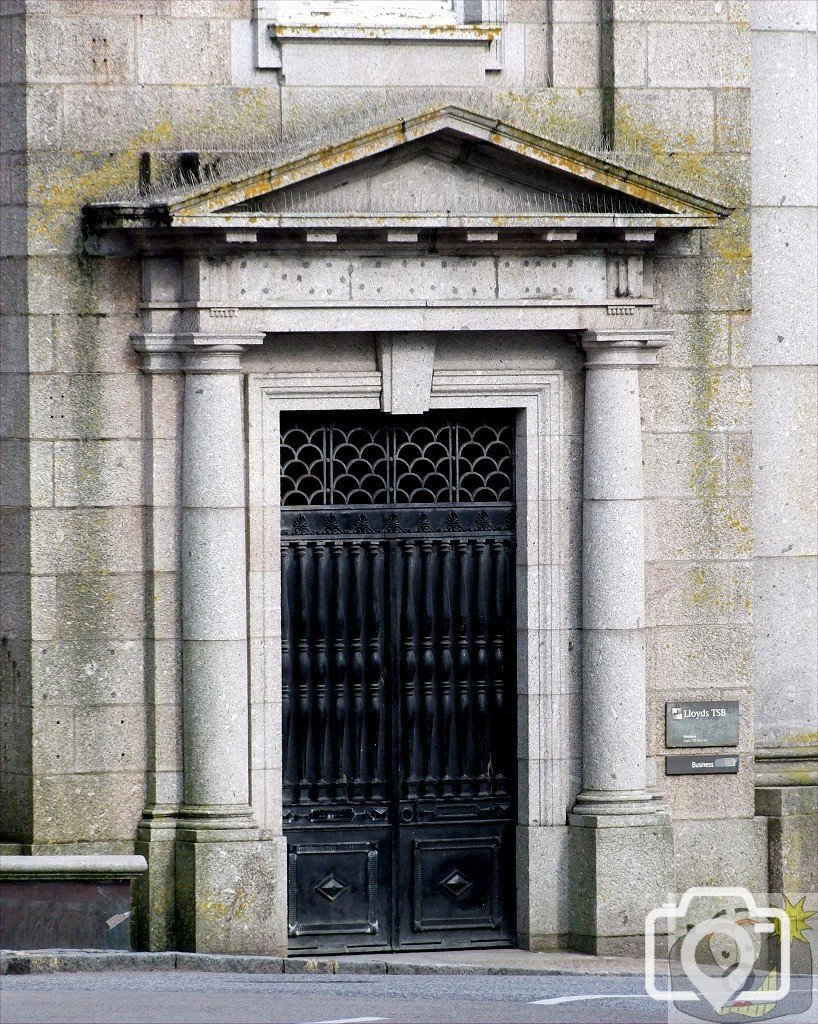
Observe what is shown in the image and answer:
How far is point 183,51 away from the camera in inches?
568

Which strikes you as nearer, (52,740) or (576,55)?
(52,740)

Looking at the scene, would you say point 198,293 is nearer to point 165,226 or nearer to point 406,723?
point 165,226

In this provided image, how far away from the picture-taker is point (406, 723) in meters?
15.0

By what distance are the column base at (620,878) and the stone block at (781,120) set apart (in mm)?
4405

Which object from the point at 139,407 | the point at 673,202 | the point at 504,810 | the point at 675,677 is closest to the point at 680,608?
the point at 675,677

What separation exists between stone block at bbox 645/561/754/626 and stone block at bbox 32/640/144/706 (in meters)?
3.48

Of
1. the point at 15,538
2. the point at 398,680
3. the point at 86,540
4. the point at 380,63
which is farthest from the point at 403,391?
the point at 15,538

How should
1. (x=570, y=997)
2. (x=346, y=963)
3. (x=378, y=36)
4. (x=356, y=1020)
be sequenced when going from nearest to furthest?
(x=356, y=1020) < (x=570, y=997) < (x=346, y=963) < (x=378, y=36)

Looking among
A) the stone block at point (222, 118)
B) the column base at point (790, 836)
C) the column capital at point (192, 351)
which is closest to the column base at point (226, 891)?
the column capital at point (192, 351)

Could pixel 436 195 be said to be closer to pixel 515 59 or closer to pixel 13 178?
pixel 515 59

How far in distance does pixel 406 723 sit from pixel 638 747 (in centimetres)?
157

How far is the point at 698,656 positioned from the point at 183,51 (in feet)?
17.4

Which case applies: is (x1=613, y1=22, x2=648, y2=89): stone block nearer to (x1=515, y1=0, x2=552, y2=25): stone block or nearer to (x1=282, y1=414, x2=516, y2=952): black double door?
(x1=515, y1=0, x2=552, y2=25): stone block

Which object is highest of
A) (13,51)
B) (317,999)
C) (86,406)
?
(13,51)
